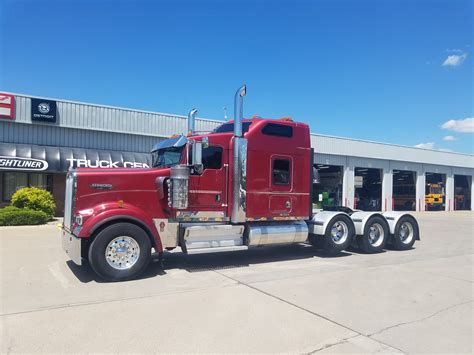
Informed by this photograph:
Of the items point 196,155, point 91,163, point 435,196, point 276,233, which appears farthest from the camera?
point 435,196

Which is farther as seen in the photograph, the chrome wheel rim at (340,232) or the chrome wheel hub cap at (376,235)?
the chrome wheel hub cap at (376,235)

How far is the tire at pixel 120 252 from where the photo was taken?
6.92m

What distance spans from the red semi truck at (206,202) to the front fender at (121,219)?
0.06 feet

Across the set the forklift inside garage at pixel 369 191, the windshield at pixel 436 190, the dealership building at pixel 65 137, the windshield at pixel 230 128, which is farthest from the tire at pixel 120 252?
the windshield at pixel 436 190

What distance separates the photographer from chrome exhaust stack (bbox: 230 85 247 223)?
842 centimetres

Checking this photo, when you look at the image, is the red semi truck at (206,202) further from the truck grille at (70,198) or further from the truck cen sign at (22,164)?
the truck cen sign at (22,164)

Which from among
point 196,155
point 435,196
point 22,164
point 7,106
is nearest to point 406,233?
point 196,155

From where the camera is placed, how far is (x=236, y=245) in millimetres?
8547

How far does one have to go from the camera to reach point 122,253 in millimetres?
7184

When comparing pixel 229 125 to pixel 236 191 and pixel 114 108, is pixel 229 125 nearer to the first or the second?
pixel 236 191

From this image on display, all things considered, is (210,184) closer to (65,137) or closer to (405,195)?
(65,137)

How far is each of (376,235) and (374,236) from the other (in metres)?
0.09

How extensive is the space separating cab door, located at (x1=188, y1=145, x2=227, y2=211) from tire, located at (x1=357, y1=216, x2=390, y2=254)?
4.30 meters

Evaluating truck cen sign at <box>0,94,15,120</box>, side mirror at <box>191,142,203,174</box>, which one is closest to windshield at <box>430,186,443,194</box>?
truck cen sign at <box>0,94,15,120</box>
